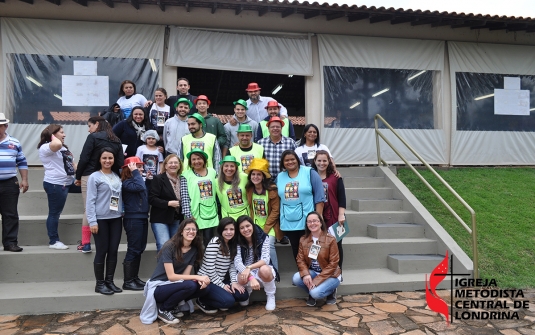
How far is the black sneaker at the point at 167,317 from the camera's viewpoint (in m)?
3.96

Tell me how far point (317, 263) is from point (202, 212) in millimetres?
1390

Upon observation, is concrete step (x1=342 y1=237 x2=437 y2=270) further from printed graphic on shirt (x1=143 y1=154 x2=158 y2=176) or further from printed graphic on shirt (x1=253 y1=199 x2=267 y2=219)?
printed graphic on shirt (x1=143 y1=154 x2=158 y2=176)

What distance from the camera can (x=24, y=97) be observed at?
24.5ft

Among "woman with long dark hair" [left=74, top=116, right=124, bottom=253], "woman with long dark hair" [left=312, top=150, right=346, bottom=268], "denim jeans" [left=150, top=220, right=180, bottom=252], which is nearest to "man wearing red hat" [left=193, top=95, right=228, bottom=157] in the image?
"woman with long dark hair" [left=74, top=116, right=124, bottom=253]

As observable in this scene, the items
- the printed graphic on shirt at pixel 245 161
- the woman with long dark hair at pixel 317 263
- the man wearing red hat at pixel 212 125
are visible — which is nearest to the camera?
the woman with long dark hair at pixel 317 263

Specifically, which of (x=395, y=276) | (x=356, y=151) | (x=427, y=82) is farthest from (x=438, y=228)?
(x=427, y=82)

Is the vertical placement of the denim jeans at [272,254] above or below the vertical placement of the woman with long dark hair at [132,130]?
below

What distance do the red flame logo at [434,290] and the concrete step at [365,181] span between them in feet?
6.90

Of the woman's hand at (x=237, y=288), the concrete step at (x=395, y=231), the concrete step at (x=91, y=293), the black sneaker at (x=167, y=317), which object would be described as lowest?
the black sneaker at (x=167, y=317)

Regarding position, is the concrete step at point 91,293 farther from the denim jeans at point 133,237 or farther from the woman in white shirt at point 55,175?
the woman in white shirt at point 55,175

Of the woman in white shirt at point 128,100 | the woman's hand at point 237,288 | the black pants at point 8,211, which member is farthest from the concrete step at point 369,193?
the black pants at point 8,211

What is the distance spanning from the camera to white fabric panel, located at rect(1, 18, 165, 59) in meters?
7.38

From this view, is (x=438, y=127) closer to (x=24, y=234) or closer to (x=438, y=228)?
(x=438, y=228)

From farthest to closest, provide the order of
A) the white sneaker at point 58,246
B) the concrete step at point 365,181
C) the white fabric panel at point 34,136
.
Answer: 1. the white fabric panel at point 34,136
2. the concrete step at point 365,181
3. the white sneaker at point 58,246
